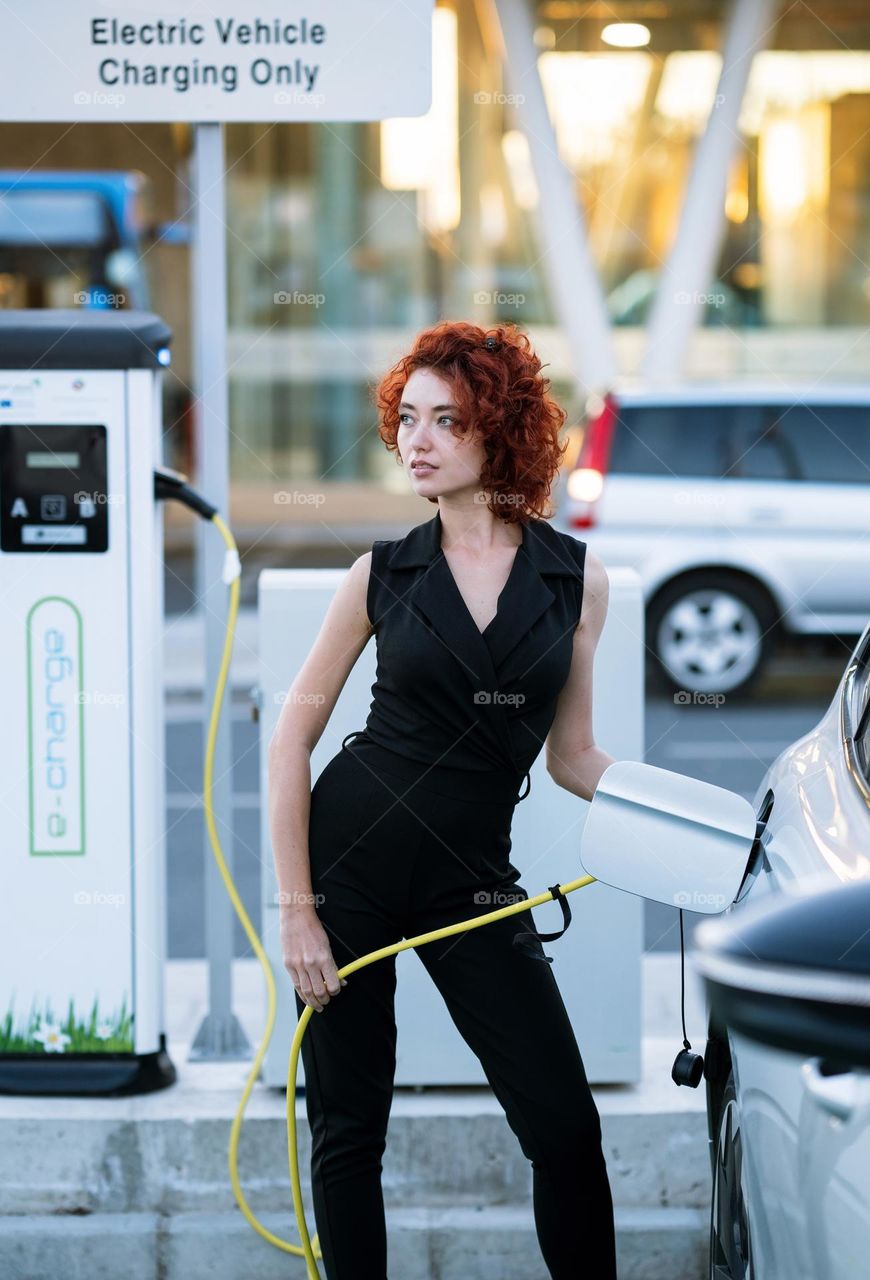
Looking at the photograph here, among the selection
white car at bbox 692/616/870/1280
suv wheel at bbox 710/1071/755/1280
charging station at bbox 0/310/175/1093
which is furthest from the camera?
charging station at bbox 0/310/175/1093

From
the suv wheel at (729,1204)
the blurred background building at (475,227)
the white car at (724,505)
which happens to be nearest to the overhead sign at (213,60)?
the suv wheel at (729,1204)

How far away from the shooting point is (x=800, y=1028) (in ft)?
4.11

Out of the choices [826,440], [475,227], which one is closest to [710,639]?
[826,440]

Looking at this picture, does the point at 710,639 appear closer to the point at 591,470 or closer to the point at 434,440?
the point at 591,470

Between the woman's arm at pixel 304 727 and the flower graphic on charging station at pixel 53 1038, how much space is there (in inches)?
50.2

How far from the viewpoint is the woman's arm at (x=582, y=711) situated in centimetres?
262

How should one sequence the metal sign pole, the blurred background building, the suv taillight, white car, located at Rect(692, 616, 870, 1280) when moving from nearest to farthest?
white car, located at Rect(692, 616, 870, 1280) < the metal sign pole < the suv taillight < the blurred background building

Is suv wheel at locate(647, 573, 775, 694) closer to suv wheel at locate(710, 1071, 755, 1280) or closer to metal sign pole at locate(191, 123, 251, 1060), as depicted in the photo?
metal sign pole at locate(191, 123, 251, 1060)

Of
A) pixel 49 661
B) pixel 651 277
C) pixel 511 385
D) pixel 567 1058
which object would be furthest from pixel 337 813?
pixel 651 277

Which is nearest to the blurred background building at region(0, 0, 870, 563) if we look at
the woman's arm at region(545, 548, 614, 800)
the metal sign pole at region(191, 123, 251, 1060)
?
the metal sign pole at region(191, 123, 251, 1060)

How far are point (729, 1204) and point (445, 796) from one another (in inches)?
26.9

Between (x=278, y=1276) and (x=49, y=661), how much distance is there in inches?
52.2

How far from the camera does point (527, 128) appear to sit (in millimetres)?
13969

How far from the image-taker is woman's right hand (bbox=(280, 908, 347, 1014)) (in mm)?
2504
